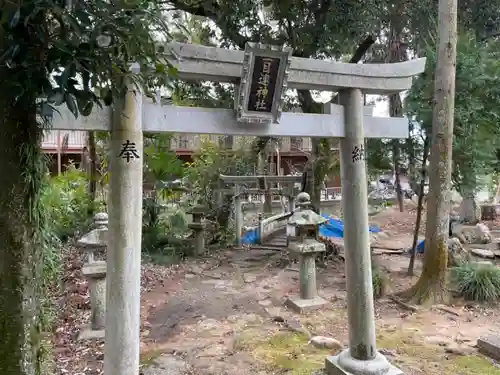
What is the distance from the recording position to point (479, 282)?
19.5 ft

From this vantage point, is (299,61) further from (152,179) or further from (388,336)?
(152,179)

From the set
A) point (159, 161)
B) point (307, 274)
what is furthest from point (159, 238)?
point (307, 274)

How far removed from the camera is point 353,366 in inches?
137

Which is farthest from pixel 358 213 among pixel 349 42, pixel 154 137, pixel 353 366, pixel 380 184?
pixel 380 184

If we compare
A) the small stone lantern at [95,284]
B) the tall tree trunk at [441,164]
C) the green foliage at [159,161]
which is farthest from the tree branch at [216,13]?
the small stone lantern at [95,284]

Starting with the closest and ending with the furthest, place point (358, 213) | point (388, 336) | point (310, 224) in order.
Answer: point (358, 213) → point (388, 336) → point (310, 224)

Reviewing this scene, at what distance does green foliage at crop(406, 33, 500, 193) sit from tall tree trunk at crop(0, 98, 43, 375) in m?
5.85

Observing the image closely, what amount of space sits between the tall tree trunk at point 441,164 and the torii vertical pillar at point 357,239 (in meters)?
2.65

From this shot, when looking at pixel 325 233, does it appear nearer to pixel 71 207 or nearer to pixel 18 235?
pixel 71 207

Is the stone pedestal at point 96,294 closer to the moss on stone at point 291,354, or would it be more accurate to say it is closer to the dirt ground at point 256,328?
the dirt ground at point 256,328

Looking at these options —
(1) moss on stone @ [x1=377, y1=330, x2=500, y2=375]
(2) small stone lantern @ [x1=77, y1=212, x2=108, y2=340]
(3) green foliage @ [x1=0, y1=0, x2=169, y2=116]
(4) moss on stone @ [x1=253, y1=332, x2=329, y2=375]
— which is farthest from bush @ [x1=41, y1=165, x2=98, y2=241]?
(3) green foliage @ [x1=0, y1=0, x2=169, y2=116]

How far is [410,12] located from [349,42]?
121 cm

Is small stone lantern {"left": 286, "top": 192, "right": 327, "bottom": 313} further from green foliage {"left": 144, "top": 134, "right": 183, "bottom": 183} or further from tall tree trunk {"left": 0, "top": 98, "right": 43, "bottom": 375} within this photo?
tall tree trunk {"left": 0, "top": 98, "right": 43, "bottom": 375}

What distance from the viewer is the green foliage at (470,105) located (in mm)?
6277
